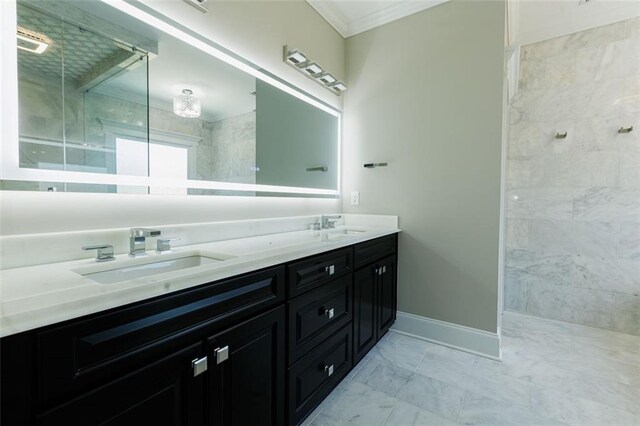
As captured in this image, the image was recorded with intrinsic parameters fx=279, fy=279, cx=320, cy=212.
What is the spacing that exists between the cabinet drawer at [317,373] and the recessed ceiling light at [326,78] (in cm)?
188

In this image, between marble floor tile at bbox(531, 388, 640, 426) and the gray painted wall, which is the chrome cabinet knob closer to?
marble floor tile at bbox(531, 388, 640, 426)

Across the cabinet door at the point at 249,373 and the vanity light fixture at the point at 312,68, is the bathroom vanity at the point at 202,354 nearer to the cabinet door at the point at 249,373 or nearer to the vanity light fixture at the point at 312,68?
the cabinet door at the point at 249,373

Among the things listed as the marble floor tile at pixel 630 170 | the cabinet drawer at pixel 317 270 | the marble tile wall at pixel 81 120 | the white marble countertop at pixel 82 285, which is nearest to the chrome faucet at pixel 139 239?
the white marble countertop at pixel 82 285

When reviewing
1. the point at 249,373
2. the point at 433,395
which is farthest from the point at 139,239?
the point at 433,395

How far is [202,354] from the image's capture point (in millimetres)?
856

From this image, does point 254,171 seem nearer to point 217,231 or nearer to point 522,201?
point 217,231

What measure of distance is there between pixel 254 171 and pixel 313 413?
1427 millimetres

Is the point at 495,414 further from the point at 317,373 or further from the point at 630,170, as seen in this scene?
the point at 630,170

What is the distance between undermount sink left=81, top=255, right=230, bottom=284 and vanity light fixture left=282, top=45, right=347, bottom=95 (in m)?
1.52

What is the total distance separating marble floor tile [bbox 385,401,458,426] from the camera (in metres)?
1.40

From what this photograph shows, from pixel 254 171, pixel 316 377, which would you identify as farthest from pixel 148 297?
pixel 254 171

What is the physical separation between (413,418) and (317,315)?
74cm

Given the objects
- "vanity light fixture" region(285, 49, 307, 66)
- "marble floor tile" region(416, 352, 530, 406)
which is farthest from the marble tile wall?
"marble floor tile" region(416, 352, 530, 406)

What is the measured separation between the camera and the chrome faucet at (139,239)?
1129 mm
